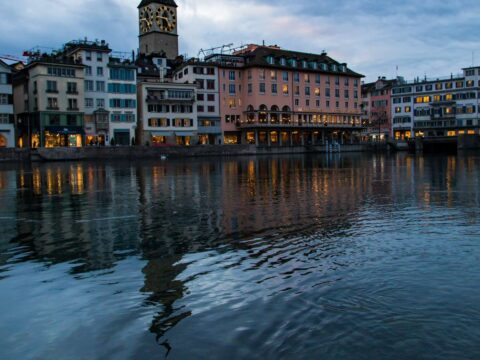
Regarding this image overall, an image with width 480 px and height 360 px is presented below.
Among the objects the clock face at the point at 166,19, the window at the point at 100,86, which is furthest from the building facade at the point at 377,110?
the window at the point at 100,86

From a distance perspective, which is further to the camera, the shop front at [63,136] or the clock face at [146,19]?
the clock face at [146,19]

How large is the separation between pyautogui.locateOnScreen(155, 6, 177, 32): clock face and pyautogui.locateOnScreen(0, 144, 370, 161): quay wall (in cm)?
6167

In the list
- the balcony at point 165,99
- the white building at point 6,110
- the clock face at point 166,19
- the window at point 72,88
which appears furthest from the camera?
the clock face at point 166,19

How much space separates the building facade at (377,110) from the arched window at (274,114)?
45654 millimetres

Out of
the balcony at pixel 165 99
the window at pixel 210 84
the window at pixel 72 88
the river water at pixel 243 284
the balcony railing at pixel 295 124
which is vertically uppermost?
the window at pixel 210 84

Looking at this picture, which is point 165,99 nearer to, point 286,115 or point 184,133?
point 184,133

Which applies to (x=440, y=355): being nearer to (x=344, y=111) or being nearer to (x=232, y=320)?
(x=232, y=320)

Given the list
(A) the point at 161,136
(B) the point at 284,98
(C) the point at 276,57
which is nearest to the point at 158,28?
(C) the point at 276,57

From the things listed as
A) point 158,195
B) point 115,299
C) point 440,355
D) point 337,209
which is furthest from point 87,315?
point 158,195

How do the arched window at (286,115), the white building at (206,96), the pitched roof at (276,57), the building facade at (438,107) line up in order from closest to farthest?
the white building at (206,96) < the pitched roof at (276,57) < the arched window at (286,115) < the building facade at (438,107)

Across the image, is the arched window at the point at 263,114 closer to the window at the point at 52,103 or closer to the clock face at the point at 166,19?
the clock face at the point at 166,19

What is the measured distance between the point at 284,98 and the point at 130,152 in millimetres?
50701

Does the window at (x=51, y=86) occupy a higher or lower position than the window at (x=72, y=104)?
higher

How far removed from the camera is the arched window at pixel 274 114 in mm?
133500
